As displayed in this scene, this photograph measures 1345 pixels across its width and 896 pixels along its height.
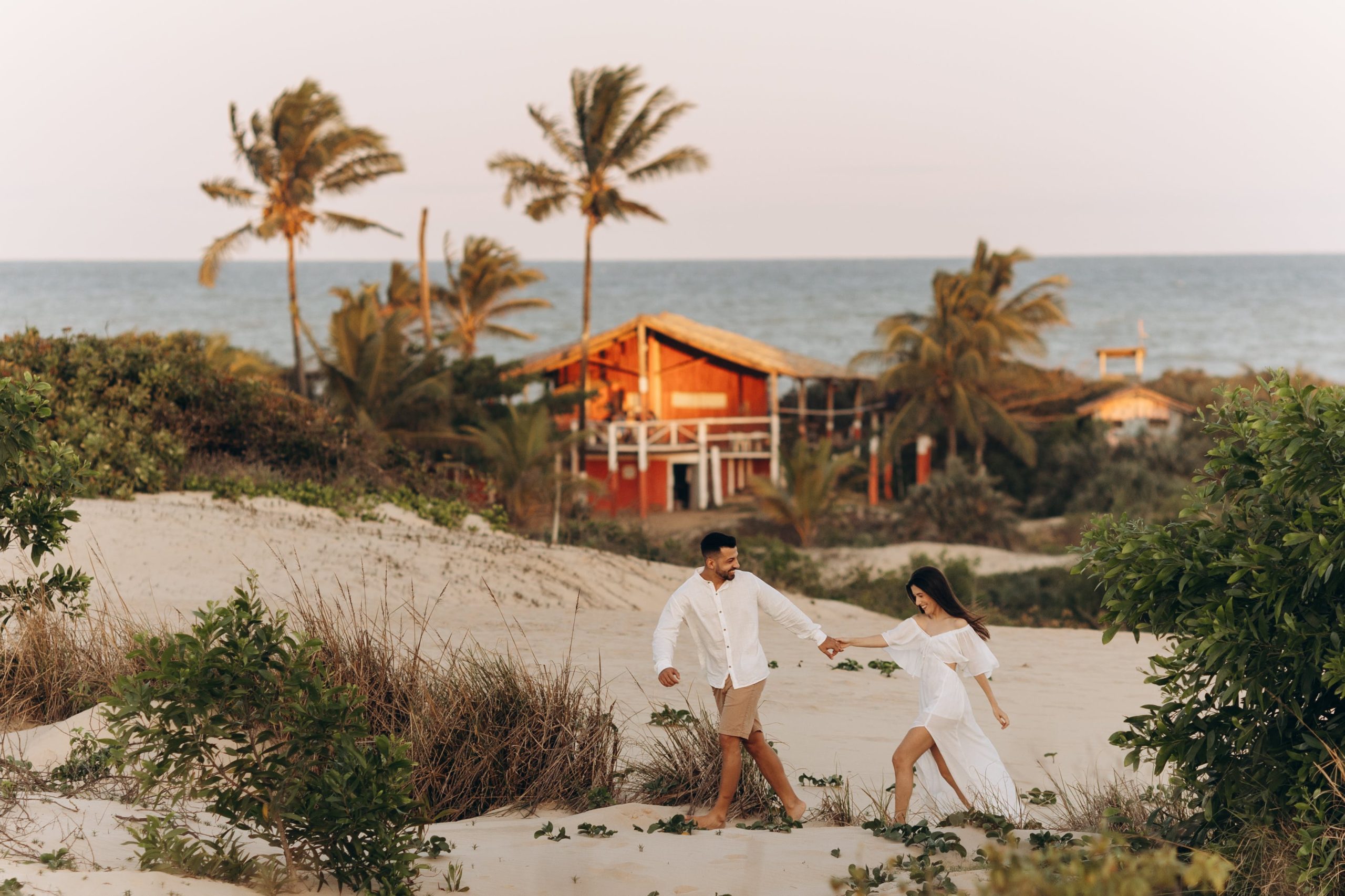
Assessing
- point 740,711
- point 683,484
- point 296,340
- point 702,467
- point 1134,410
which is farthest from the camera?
point 1134,410

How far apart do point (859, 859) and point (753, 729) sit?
110 cm

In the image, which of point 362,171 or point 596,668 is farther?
point 362,171

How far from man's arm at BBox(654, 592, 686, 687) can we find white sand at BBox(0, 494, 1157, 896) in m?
0.64

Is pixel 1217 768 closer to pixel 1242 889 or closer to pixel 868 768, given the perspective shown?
pixel 1242 889

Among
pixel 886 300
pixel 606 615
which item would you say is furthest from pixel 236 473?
pixel 886 300

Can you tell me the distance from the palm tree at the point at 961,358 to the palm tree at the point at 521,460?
11872 millimetres

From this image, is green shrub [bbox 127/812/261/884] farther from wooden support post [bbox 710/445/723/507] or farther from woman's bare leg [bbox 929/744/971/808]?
wooden support post [bbox 710/445/723/507]

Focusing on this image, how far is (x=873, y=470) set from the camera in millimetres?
33406

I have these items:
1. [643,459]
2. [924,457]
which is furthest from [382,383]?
[924,457]

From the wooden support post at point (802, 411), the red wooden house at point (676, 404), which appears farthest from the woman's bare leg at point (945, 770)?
the wooden support post at point (802, 411)

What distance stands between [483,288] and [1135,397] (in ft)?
64.5

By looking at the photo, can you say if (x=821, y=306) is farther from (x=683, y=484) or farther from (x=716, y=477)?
(x=716, y=477)

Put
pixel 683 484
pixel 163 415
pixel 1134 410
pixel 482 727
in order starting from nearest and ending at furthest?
pixel 482 727, pixel 163 415, pixel 683 484, pixel 1134 410

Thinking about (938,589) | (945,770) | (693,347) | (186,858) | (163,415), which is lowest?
(945,770)
